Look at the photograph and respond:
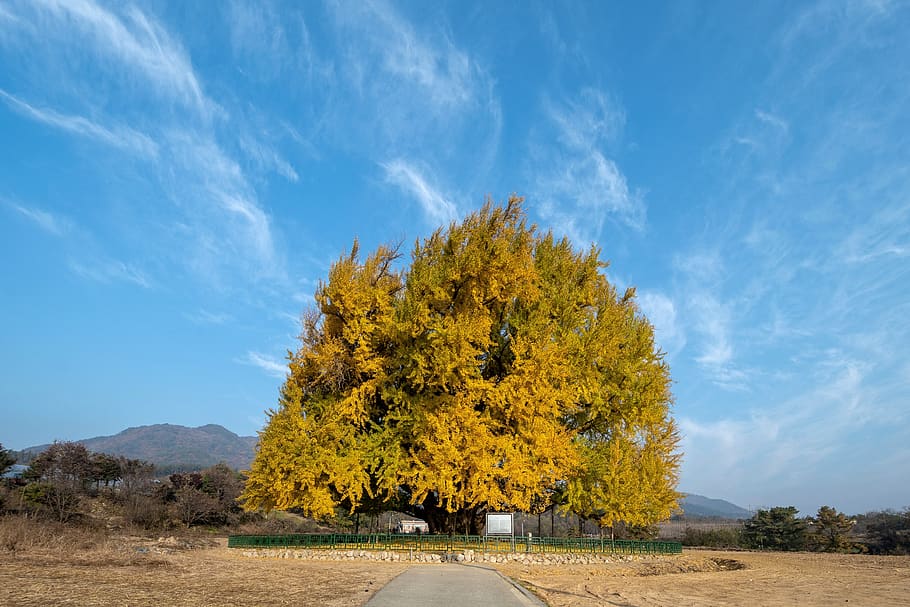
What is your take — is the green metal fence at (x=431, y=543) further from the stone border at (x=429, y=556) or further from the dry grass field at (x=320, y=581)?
the dry grass field at (x=320, y=581)

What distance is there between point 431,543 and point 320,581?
1033 cm

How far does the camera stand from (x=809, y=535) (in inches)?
1540

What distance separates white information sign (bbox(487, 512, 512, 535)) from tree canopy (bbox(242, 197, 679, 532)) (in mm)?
626

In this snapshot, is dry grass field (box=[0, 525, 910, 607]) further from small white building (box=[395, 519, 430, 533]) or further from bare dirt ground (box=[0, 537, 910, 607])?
small white building (box=[395, 519, 430, 533])

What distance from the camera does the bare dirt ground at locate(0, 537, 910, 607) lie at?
9531mm

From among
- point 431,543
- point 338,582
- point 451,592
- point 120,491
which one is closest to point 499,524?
point 431,543

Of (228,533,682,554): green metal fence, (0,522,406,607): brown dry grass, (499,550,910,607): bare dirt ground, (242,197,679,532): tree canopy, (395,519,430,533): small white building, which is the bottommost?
(0,522,406,607): brown dry grass

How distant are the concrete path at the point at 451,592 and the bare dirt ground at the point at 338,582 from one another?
0.44m

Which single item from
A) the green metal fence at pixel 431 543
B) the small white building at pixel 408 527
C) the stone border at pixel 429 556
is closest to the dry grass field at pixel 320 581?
the stone border at pixel 429 556

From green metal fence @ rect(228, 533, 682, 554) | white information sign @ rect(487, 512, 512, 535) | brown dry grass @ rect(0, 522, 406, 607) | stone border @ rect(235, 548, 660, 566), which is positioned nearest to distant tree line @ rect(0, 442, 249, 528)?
green metal fence @ rect(228, 533, 682, 554)

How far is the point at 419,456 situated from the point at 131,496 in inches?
1132

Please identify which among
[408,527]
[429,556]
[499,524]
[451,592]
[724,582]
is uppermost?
[408,527]

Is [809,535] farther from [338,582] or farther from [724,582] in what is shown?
[338,582]

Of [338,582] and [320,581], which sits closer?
[338,582]
